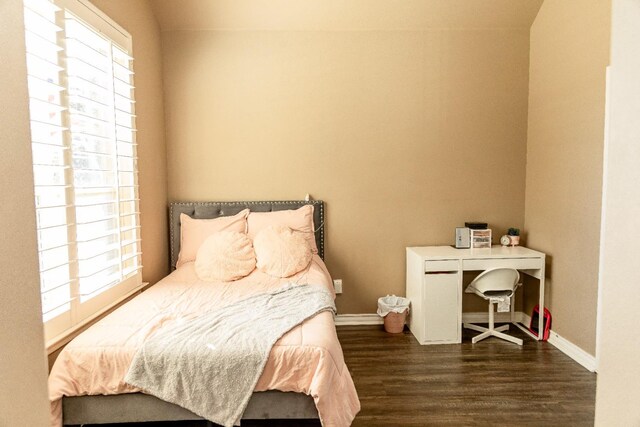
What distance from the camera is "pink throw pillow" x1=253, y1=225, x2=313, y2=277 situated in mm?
3479

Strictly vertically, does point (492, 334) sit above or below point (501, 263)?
below

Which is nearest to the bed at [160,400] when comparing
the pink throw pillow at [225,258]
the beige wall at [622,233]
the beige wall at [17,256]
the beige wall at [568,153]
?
the pink throw pillow at [225,258]

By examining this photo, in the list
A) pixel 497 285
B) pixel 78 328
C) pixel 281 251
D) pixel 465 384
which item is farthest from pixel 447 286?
pixel 78 328

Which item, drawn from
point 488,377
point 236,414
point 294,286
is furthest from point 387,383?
point 236,414

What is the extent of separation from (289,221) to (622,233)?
3.10 meters

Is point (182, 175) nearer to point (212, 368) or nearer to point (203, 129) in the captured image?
point (203, 129)

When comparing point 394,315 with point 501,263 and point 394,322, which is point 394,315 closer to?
point 394,322

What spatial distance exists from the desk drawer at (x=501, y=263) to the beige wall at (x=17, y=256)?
3255 mm

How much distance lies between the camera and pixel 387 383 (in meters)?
2.96

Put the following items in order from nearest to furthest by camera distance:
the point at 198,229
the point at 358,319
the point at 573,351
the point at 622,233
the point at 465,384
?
1. the point at 622,233
2. the point at 465,384
3. the point at 573,351
4. the point at 198,229
5. the point at 358,319

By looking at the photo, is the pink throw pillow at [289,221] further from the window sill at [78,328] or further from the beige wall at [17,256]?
the beige wall at [17,256]

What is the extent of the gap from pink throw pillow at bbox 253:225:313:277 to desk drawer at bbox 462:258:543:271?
1303 millimetres

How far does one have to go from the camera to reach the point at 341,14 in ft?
12.7

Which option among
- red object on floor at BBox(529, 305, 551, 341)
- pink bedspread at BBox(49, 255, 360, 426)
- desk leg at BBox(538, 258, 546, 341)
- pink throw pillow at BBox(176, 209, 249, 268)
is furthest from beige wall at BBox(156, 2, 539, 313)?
pink bedspread at BBox(49, 255, 360, 426)
